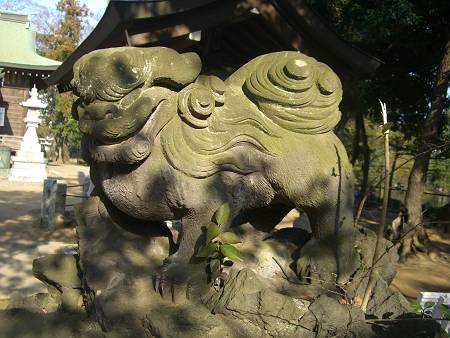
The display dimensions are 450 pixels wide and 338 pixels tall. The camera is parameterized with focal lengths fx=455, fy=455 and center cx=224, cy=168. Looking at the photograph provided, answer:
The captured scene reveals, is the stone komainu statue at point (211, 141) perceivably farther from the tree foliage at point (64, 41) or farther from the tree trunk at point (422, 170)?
the tree foliage at point (64, 41)

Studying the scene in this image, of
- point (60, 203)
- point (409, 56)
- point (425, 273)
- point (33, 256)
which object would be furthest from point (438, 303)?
point (409, 56)

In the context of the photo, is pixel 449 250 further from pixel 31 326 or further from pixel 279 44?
pixel 31 326

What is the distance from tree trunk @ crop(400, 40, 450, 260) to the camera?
22.2ft

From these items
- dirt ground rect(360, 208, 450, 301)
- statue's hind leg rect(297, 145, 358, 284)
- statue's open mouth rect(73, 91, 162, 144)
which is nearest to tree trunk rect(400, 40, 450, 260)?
dirt ground rect(360, 208, 450, 301)

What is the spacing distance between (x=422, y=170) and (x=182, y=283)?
6.20m

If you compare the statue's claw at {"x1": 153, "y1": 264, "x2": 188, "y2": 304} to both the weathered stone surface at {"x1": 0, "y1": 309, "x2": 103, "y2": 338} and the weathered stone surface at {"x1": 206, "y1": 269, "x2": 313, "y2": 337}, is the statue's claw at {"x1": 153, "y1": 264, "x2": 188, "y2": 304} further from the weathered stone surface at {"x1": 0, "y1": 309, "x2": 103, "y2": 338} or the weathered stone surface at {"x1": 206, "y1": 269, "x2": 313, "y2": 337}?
the weathered stone surface at {"x1": 0, "y1": 309, "x2": 103, "y2": 338}

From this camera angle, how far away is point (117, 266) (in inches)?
83.7

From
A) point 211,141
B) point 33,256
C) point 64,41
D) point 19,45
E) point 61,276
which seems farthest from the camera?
point 64,41

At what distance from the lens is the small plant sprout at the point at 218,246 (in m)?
1.94

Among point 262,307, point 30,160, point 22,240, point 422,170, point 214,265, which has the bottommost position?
point 30,160

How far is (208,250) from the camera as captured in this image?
1.95m

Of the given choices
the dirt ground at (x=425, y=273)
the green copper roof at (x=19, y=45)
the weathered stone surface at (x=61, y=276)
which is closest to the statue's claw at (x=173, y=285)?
the weathered stone surface at (x=61, y=276)

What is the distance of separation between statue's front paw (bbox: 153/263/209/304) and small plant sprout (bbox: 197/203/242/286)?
0.06 metres

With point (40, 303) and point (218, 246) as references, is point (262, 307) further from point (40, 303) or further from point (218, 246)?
point (40, 303)
